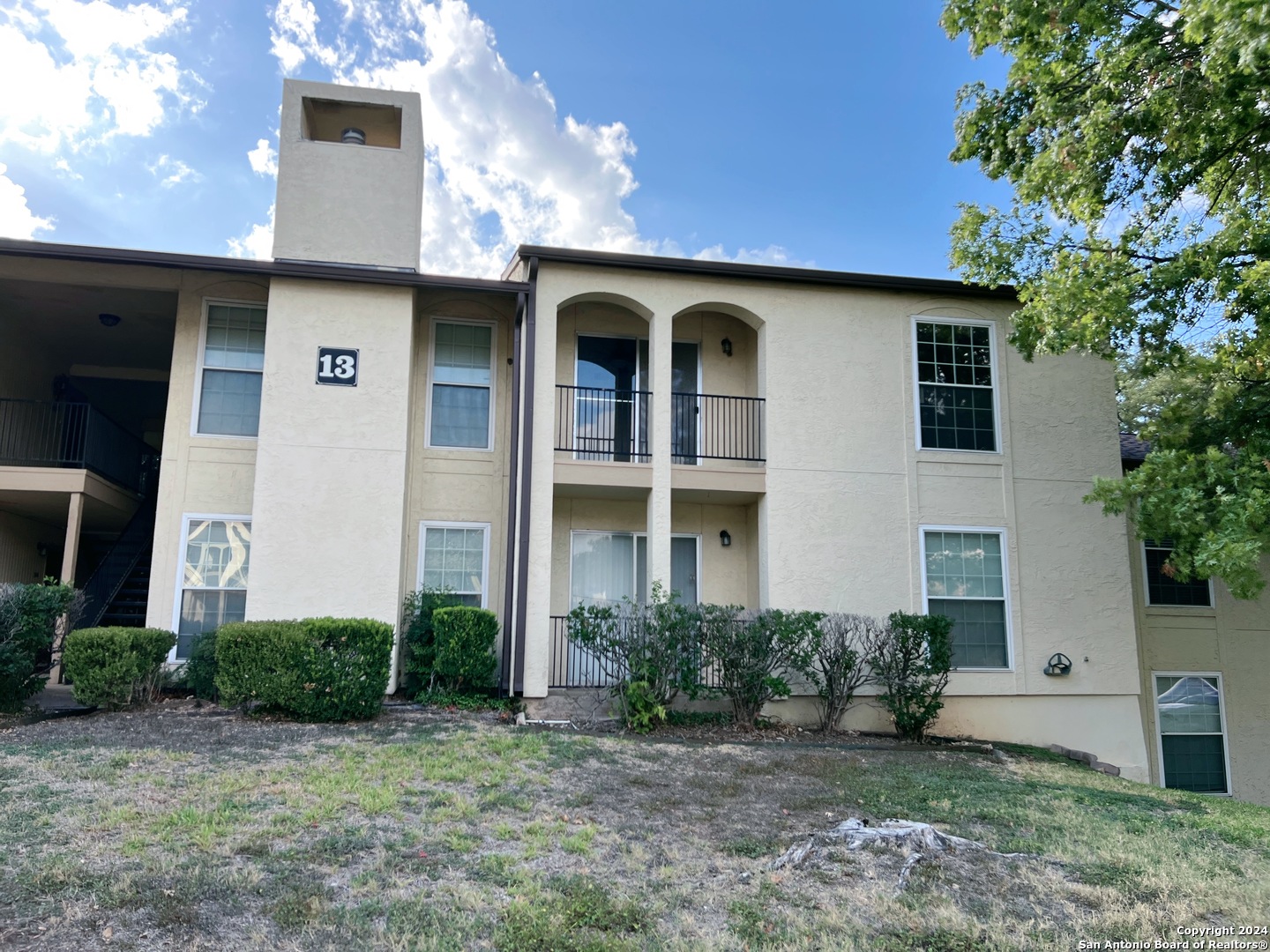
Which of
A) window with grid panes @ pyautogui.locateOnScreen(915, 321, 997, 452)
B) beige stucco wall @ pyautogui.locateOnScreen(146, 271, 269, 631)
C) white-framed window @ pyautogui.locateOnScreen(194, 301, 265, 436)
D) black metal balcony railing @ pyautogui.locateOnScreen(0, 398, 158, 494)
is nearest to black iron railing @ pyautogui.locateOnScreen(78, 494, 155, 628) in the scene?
black metal balcony railing @ pyautogui.locateOnScreen(0, 398, 158, 494)

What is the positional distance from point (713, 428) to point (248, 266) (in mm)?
6650

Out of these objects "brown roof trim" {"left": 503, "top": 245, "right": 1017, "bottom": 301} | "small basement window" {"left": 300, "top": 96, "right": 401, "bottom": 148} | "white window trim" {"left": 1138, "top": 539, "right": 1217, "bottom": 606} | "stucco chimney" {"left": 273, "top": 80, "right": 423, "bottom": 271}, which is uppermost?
"small basement window" {"left": 300, "top": 96, "right": 401, "bottom": 148}

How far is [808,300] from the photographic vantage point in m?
12.3

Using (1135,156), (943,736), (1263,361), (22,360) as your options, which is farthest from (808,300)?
(22,360)

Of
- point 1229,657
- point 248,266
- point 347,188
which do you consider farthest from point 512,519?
point 1229,657

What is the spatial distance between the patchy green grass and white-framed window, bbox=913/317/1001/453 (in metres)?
5.25

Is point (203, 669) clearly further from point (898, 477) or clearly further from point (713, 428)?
point (898, 477)

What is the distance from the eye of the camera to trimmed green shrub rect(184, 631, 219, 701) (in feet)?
33.8

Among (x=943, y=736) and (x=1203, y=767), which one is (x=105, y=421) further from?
(x=1203, y=767)

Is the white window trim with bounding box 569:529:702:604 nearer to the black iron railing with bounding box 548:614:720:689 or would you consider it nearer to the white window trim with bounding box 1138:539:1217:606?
the black iron railing with bounding box 548:614:720:689

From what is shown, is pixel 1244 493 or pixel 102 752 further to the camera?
pixel 1244 493

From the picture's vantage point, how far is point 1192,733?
13.8 meters

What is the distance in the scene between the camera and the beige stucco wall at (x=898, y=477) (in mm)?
11664

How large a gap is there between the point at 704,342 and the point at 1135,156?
19.7ft
